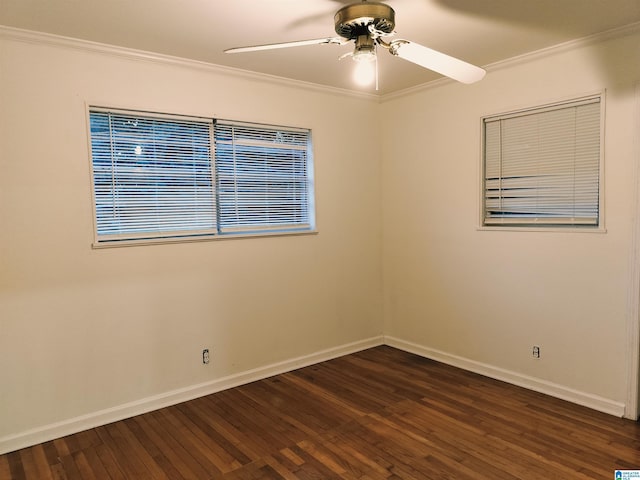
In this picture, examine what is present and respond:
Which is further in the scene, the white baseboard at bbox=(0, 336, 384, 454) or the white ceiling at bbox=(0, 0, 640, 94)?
the white baseboard at bbox=(0, 336, 384, 454)

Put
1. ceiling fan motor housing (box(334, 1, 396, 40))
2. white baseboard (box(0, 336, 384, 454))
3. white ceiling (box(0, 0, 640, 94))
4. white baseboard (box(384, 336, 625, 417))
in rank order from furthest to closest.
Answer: white baseboard (box(384, 336, 625, 417)) < white baseboard (box(0, 336, 384, 454)) < white ceiling (box(0, 0, 640, 94)) < ceiling fan motor housing (box(334, 1, 396, 40))

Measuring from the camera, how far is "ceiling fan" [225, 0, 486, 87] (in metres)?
1.93

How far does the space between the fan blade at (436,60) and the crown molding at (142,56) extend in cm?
172

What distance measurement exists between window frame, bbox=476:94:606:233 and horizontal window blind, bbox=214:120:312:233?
1.46 m

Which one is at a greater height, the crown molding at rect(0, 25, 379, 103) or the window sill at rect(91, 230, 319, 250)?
the crown molding at rect(0, 25, 379, 103)

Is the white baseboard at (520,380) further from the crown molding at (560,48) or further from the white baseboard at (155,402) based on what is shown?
the crown molding at (560,48)

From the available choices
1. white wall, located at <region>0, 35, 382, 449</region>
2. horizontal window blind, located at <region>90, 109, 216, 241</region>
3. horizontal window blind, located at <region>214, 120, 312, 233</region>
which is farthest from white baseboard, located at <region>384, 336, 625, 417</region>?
horizontal window blind, located at <region>90, 109, 216, 241</region>

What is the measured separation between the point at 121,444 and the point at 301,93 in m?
2.95

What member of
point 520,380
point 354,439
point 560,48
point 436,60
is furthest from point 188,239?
point 560,48

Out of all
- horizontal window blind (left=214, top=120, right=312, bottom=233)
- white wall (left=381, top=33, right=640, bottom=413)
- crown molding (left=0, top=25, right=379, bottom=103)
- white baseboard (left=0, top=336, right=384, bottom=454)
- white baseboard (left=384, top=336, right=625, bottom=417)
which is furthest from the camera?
horizontal window blind (left=214, top=120, right=312, bottom=233)

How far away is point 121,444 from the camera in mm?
2680

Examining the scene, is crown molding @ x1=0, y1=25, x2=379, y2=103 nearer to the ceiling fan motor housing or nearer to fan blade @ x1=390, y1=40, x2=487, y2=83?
the ceiling fan motor housing

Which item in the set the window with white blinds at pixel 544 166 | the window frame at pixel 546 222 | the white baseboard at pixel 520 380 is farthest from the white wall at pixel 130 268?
the window with white blinds at pixel 544 166

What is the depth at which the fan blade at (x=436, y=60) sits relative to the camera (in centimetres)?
197
